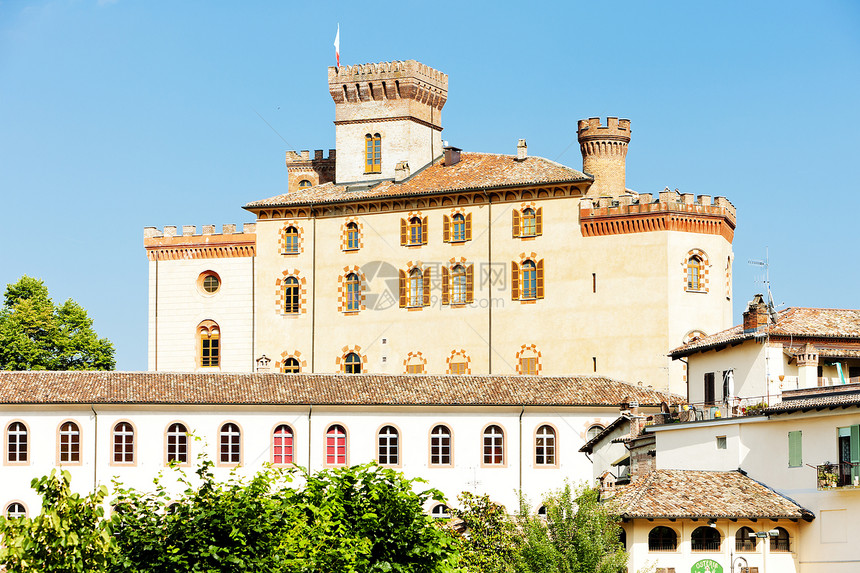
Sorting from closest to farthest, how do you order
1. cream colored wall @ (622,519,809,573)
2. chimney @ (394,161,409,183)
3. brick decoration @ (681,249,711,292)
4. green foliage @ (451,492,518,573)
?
cream colored wall @ (622,519,809,573), green foliage @ (451,492,518,573), brick decoration @ (681,249,711,292), chimney @ (394,161,409,183)

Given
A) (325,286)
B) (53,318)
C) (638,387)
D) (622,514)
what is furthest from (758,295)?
(53,318)

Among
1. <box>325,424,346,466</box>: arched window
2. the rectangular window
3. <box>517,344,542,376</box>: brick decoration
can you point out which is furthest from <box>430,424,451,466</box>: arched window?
<box>517,344,542,376</box>: brick decoration

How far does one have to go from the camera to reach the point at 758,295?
64.0 metres

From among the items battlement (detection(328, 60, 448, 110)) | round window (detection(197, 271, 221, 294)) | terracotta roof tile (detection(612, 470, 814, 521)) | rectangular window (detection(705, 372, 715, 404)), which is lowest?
terracotta roof tile (detection(612, 470, 814, 521))

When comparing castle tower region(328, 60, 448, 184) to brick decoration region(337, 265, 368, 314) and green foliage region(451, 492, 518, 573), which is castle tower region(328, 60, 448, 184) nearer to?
brick decoration region(337, 265, 368, 314)

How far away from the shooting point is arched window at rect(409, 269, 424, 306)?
275 feet

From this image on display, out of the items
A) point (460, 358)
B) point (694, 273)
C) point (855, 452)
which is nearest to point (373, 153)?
point (460, 358)

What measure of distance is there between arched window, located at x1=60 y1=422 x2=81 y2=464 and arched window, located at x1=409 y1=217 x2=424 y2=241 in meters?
22.3

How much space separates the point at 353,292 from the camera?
85.1 metres

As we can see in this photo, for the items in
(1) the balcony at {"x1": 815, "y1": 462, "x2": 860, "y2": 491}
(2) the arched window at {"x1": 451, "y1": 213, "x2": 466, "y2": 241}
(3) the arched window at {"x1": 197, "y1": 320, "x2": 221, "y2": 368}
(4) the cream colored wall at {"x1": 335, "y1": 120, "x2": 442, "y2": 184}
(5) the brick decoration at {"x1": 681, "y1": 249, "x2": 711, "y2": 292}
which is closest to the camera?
(1) the balcony at {"x1": 815, "y1": 462, "x2": 860, "y2": 491}

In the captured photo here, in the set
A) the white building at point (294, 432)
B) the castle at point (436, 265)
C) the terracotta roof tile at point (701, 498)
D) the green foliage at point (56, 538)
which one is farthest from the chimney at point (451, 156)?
the green foliage at point (56, 538)

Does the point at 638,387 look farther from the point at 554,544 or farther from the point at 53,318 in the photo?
the point at 53,318

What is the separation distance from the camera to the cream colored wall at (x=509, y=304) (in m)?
78.7

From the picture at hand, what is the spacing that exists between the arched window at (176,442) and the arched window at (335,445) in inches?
235
